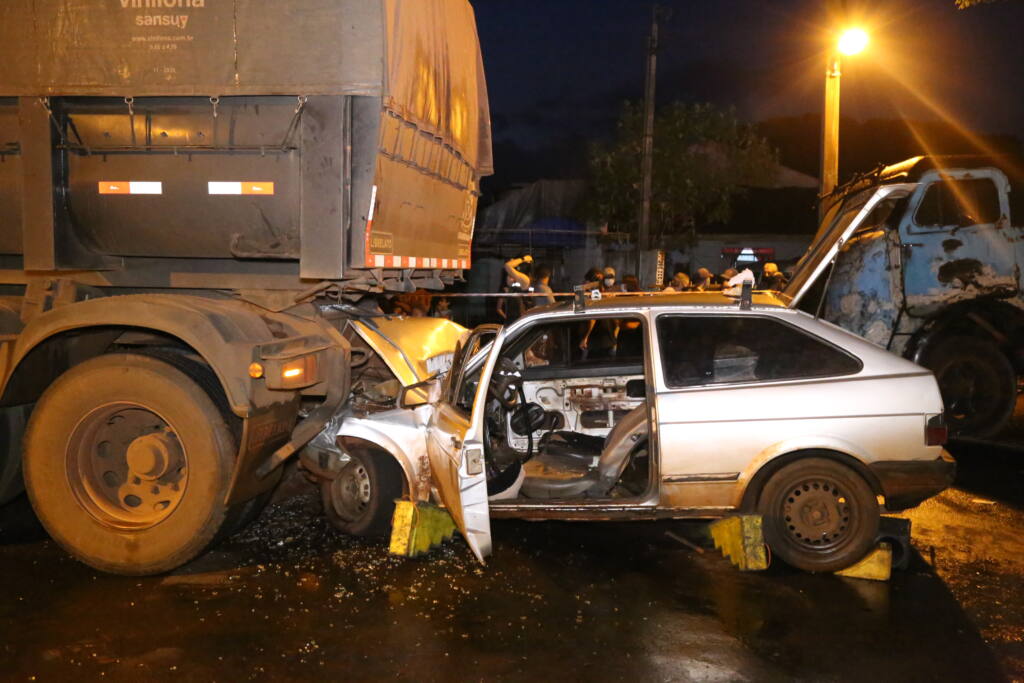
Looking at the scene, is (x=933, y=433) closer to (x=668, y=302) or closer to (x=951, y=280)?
(x=668, y=302)

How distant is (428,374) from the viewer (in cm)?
621

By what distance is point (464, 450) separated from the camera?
4.83m

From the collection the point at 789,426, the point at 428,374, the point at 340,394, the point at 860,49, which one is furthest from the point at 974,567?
the point at 860,49

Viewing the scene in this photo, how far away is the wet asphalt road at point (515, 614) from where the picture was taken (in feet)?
13.2

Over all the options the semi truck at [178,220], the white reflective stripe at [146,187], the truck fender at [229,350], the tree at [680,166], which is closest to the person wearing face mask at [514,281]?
the truck fender at [229,350]

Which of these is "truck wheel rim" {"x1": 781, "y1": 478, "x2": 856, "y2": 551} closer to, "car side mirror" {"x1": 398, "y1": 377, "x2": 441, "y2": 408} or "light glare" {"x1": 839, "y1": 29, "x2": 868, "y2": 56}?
"car side mirror" {"x1": 398, "y1": 377, "x2": 441, "y2": 408}

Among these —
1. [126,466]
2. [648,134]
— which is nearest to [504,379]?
[126,466]

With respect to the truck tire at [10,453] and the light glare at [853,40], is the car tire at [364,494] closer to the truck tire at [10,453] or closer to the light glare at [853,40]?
the truck tire at [10,453]

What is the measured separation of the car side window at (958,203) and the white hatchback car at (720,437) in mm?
4403

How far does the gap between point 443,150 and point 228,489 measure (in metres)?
3.10

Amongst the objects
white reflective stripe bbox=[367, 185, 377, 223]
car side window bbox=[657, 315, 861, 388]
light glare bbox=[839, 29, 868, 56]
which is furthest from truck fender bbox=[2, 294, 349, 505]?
light glare bbox=[839, 29, 868, 56]

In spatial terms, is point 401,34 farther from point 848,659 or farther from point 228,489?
point 848,659

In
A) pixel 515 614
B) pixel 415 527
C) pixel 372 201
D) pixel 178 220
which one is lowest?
pixel 515 614

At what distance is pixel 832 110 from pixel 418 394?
9.64m
